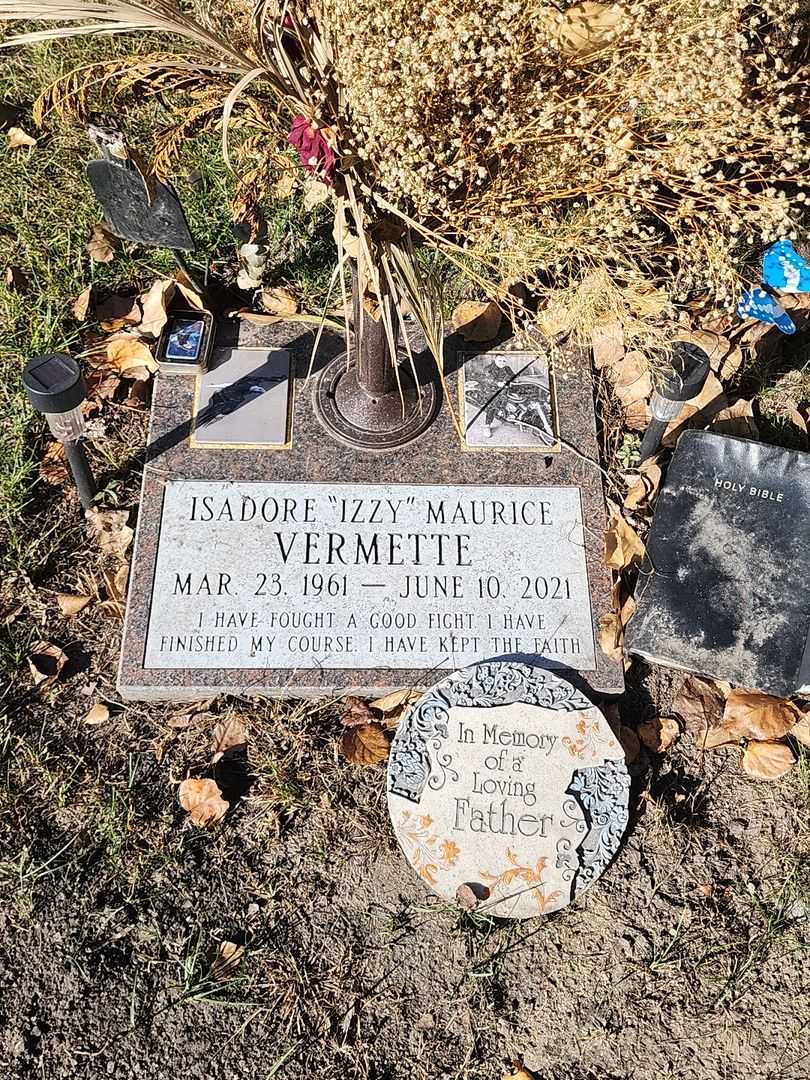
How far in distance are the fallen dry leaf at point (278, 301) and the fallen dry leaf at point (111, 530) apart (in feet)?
2.77

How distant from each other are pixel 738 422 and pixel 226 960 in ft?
7.23

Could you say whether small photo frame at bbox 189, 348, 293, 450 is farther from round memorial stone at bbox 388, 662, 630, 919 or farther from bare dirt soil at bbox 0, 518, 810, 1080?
round memorial stone at bbox 388, 662, 630, 919

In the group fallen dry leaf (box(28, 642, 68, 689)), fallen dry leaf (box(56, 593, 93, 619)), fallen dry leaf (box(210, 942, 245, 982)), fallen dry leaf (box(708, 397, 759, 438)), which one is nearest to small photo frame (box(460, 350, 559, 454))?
fallen dry leaf (box(708, 397, 759, 438))

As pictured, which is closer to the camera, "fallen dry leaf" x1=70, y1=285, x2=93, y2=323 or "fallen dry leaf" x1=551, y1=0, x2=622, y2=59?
"fallen dry leaf" x1=551, y1=0, x2=622, y2=59

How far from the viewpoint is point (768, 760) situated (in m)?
2.78

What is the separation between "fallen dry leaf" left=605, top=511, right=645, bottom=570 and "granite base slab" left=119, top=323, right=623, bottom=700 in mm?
30

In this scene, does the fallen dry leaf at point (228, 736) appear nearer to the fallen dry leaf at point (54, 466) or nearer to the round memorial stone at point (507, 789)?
the round memorial stone at point (507, 789)

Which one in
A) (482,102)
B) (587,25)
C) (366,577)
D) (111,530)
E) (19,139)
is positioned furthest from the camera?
(19,139)

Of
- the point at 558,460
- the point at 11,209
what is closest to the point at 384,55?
the point at 558,460

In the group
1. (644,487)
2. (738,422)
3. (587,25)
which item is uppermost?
(587,25)

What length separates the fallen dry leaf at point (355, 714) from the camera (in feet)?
9.03

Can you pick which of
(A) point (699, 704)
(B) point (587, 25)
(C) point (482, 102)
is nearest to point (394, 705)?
(A) point (699, 704)

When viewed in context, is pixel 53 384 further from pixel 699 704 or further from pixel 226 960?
pixel 699 704

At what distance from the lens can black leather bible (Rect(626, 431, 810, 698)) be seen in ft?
9.15
